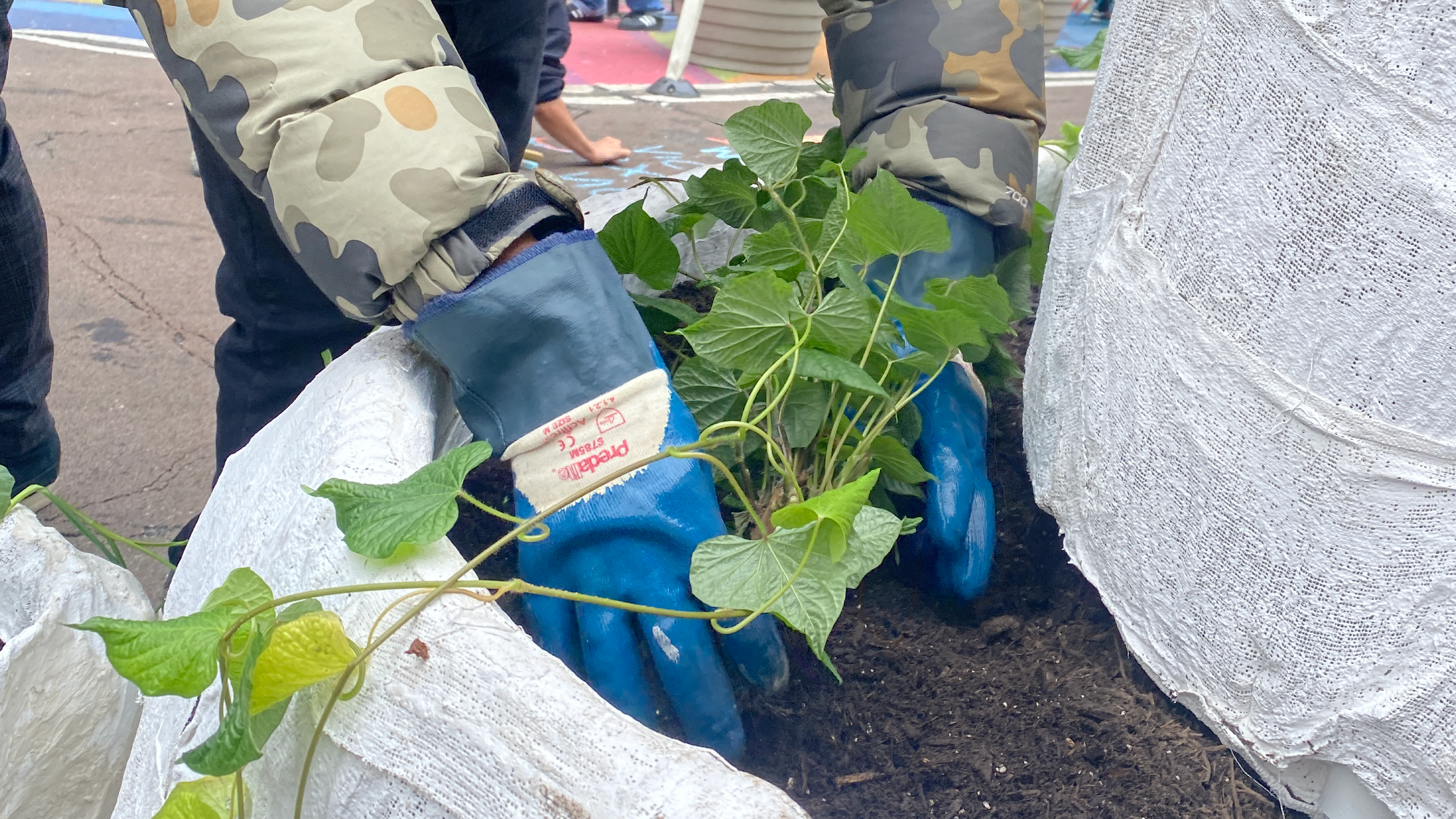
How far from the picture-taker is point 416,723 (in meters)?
0.48

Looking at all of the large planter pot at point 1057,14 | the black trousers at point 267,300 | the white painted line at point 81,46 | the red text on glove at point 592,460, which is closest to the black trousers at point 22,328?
the black trousers at point 267,300

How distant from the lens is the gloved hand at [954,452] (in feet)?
2.44

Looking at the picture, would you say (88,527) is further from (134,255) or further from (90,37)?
(90,37)

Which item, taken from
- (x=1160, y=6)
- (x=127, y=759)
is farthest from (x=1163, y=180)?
(x=127, y=759)

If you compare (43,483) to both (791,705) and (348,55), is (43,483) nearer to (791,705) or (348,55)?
(348,55)

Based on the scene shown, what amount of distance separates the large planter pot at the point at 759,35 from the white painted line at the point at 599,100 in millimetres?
738

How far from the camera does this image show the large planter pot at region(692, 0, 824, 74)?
4.54 meters

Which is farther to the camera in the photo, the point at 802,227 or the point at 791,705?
the point at 802,227

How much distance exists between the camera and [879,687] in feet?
2.28

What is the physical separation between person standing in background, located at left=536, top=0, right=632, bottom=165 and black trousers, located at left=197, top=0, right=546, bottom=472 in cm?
169

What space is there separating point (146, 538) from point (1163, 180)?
1470 millimetres

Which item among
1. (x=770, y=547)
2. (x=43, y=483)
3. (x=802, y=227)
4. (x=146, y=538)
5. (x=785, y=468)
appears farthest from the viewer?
(x=146, y=538)

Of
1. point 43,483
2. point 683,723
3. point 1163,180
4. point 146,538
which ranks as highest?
point 1163,180

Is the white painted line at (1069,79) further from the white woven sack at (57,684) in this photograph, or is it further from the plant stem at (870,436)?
the white woven sack at (57,684)
